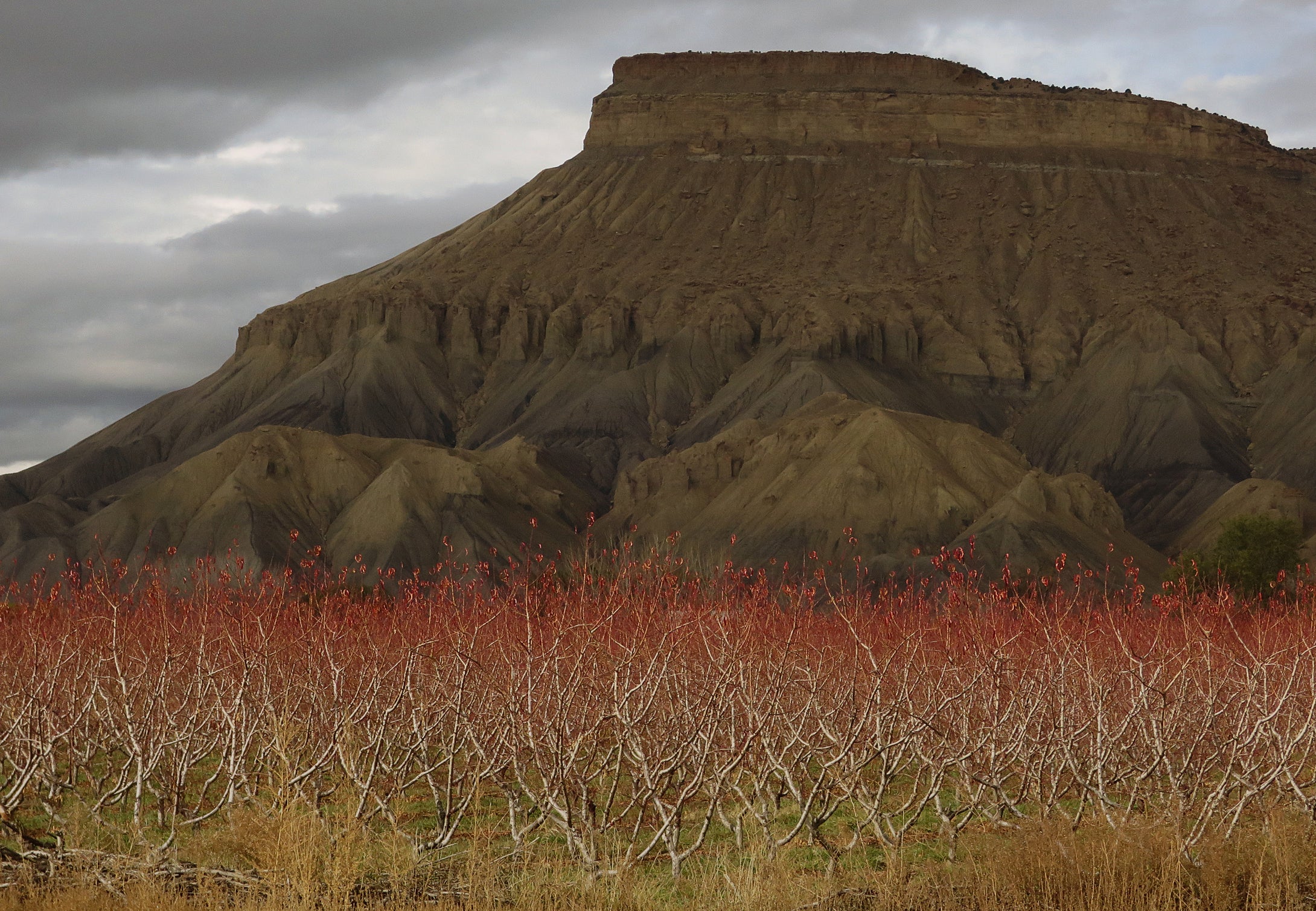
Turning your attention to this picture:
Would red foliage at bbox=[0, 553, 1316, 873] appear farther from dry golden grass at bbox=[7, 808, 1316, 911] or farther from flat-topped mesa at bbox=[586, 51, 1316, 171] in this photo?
flat-topped mesa at bbox=[586, 51, 1316, 171]

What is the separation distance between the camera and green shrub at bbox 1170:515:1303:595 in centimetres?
6356

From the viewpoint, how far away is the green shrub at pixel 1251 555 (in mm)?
63562

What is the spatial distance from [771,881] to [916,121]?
5345 inches

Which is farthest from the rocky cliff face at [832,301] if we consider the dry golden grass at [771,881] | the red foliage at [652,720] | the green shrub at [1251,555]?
the dry golden grass at [771,881]

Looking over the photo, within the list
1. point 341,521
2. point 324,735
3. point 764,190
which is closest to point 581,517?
point 341,521

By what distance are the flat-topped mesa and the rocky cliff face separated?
0.30 m

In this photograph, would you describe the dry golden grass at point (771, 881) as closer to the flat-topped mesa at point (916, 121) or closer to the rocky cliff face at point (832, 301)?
the rocky cliff face at point (832, 301)

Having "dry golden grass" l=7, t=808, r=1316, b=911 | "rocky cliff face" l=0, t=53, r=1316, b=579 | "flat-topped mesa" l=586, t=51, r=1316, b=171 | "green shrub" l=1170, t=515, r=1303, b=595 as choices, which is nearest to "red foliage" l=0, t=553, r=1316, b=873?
"dry golden grass" l=7, t=808, r=1316, b=911

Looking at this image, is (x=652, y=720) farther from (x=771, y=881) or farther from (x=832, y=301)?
(x=832, y=301)

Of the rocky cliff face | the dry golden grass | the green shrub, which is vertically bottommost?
the green shrub

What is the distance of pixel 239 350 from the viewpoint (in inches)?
5059

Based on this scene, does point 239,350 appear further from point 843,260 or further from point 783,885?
point 783,885

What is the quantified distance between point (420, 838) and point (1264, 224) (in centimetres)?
12733

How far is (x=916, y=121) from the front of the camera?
143875 mm
